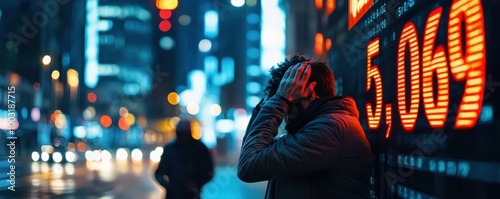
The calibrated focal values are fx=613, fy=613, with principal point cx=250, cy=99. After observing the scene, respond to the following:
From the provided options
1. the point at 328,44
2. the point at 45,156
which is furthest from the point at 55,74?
the point at 328,44

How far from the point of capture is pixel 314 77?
7.23 feet

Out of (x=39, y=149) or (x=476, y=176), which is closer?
(x=476, y=176)

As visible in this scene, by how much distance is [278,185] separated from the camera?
7.34ft

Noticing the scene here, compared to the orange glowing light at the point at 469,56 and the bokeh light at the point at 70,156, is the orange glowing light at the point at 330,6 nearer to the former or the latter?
the orange glowing light at the point at 469,56

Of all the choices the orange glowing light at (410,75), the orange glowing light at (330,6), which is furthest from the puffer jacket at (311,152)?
the orange glowing light at (330,6)

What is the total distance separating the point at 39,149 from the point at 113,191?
10.4 meters

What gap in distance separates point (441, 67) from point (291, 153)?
549 millimetres

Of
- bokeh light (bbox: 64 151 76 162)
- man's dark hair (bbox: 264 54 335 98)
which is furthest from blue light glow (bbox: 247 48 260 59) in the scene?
man's dark hair (bbox: 264 54 335 98)

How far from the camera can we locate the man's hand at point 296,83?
2.10 meters

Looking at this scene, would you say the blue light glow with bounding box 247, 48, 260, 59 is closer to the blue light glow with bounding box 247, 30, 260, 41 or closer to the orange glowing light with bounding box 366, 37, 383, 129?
the blue light glow with bounding box 247, 30, 260, 41

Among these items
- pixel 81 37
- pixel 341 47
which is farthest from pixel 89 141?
pixel 341 47

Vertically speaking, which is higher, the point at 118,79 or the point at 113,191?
the point at 118,79

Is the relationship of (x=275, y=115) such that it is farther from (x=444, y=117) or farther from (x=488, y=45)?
(x=488, y=45)

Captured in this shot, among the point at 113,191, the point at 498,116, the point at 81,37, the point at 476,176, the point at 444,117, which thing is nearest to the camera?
the point at 498,116
